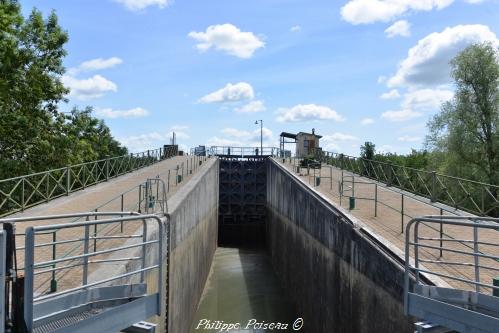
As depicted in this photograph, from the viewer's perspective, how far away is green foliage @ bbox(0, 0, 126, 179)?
17.8 m

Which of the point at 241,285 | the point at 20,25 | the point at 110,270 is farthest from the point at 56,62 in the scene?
the point at 110,270

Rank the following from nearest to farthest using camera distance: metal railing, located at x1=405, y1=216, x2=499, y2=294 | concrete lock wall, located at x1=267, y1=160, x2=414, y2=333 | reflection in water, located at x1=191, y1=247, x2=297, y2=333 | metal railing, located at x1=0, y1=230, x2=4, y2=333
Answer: metal railing, located at x1=0, y1=230, x2=4, y2=333 → metal railing, located at x1=405, y1=216, x2=499, y2=294 → concrete lock wall, located at x1=267, y1=160, x2=414, y2=333 → reflection in water, located at x1=191, y1=247, x2=297, y2=333

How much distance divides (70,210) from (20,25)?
9631 millimetres

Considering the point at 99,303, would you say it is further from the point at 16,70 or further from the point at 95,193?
the point at 16,70

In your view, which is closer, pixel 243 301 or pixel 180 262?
pixel 180 262

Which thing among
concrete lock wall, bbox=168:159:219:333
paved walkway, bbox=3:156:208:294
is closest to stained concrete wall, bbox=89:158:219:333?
concrete lock wall, bbox=168:159:219:333

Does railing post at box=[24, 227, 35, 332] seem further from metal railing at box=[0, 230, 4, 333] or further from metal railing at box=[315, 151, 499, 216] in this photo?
metal railing at box=[315, 151, 499, 216]

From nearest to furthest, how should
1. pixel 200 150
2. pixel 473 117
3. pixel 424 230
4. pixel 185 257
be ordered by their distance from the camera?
pixel 424 230 → pixel 185 257 → pixel 473 117 → pixel 200 150

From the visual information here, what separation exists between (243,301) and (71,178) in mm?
8619

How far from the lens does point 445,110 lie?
29.2 meters

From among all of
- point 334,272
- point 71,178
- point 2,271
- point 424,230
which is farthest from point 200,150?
point 2,271

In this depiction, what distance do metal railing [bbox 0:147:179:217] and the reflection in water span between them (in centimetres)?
661

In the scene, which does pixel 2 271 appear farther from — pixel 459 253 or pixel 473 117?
pixel 473 117

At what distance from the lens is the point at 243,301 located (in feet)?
63.0
